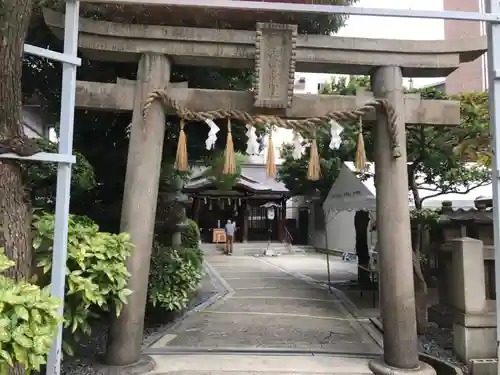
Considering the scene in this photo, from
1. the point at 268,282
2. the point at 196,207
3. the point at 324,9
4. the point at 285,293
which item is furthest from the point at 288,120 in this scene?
the point at 196,207

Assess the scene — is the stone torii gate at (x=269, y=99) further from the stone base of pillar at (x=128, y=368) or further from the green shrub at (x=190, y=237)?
the green shrub at (x=190, y=237)

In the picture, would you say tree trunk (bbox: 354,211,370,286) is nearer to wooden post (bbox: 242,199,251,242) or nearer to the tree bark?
the tree bark

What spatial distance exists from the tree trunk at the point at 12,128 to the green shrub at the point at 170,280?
3.38m

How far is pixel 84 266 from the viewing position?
3.76 meters

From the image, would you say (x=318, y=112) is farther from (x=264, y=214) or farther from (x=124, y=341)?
(x=264, y=214)

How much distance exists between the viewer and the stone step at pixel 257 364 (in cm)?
484

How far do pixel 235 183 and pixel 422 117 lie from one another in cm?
2045

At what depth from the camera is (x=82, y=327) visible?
13.5 ft

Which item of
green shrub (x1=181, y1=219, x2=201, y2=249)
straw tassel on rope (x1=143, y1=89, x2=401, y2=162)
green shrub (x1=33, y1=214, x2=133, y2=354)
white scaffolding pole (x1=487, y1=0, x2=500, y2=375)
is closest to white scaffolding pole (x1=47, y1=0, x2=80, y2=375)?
green shrub (x1=33, y1=214, x2=133, y2=354)

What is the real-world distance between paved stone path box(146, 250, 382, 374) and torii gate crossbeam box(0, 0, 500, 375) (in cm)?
203

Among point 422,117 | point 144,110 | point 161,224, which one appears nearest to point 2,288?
point 144,110

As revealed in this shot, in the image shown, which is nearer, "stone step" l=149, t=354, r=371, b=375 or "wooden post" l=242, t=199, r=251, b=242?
"stone step" l=149, t=354, r=371, b=375

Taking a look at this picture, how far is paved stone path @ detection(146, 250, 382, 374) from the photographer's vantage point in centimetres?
523

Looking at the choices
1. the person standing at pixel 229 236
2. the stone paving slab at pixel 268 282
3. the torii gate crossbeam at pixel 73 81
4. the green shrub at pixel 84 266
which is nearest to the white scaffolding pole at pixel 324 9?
the torii gate crossbeam at pixel 73 81
